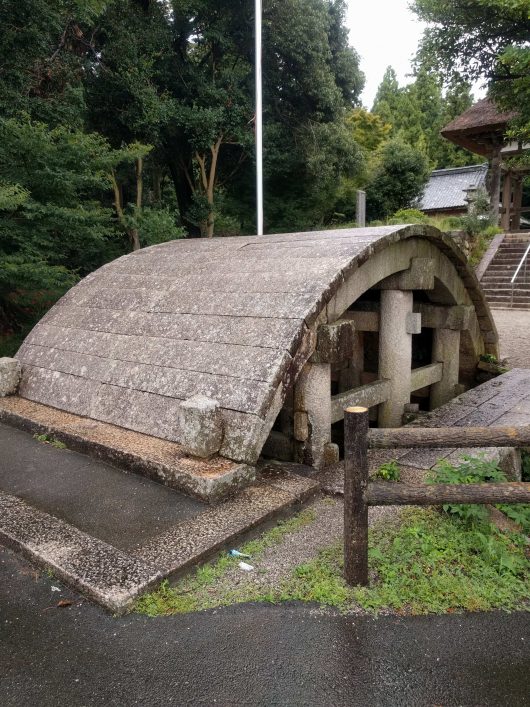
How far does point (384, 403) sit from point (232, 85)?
12.5m

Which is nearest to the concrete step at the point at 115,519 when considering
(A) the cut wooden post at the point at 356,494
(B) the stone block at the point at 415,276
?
(A) the cut wooden post at the point at 356,494

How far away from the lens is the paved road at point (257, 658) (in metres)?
2.00

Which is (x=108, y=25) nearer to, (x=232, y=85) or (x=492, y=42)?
(x=232, y=85)

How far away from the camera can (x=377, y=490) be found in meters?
2.58

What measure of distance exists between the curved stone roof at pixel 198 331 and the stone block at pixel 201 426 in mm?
107

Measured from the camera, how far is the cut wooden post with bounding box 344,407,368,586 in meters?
2.55

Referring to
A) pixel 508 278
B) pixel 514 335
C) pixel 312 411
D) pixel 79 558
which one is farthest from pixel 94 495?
pixel 508 278

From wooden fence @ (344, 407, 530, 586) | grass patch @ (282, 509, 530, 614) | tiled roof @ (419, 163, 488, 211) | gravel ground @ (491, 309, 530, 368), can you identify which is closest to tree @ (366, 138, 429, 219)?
tiled roof @ (419, 163, 488, 211)

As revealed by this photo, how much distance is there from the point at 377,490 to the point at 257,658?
0.93 m

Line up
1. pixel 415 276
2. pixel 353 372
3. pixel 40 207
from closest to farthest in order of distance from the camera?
pixel 415 276 < pixel 353 372 < pixel 40 207

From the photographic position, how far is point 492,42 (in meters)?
11.9

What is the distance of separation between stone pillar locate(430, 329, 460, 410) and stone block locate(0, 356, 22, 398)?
4.89m

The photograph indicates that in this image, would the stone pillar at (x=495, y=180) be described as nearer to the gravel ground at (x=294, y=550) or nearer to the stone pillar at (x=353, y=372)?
the stone pillar at (x=353, y=372)

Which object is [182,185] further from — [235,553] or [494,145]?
[235,553]
